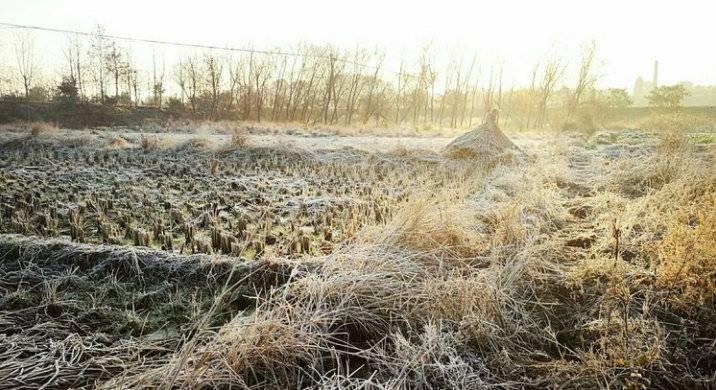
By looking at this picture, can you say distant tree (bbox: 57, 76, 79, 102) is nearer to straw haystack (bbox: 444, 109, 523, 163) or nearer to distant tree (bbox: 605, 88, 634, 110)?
straw haystack (bbox: 444, 109, 523, 163)

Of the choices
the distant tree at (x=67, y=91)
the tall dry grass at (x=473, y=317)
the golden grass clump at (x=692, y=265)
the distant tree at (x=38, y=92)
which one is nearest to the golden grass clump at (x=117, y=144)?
the tall dry grass at (x=473, y=317)

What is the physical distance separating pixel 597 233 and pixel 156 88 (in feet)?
128

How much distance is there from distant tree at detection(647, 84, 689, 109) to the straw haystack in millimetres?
29320

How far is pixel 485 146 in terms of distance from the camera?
10.4m

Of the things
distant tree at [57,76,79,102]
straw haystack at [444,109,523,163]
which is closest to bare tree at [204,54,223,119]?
distant tree at [57,76,79,102]

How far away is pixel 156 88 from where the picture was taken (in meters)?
36.8

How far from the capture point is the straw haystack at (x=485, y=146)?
1004 cm

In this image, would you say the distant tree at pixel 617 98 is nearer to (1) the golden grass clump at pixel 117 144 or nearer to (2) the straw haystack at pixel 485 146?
(2) the straw haystack at pixel 485 146

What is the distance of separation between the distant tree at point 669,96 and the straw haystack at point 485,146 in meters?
29.3

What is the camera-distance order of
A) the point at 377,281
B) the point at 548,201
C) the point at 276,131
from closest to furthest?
the point at 377,281
the point at 548,201
the point at 276,131

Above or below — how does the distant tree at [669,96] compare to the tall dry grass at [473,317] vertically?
above

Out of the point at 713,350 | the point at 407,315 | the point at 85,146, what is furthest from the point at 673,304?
the point at 85,146

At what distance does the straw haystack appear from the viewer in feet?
32.9

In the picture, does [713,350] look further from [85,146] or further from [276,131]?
[276,131]
